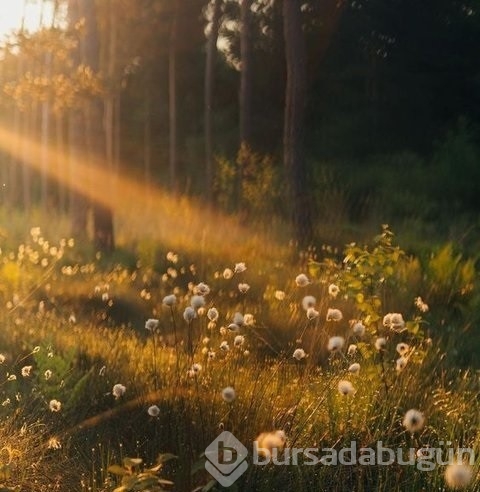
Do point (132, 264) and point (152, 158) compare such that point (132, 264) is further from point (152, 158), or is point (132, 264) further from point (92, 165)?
point (152, 158)

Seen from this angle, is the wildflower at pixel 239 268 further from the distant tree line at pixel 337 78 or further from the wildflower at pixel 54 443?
the distant tree line at pixel 337 78

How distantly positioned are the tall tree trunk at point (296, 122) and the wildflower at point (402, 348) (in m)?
7.80

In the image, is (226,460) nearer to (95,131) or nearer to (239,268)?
(239,268)

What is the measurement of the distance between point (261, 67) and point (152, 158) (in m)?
13.5

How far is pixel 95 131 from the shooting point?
49.2ft

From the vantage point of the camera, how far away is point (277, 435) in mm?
3576

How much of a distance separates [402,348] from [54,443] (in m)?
2.03

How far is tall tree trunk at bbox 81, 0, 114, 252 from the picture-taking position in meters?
14.6

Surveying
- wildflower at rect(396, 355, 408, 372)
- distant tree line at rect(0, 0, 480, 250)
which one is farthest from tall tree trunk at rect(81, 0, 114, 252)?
wildflower at rect(396, 355, 408, 372)

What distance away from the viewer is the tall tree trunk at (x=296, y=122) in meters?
12.8

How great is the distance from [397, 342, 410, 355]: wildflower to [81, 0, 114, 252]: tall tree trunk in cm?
1011

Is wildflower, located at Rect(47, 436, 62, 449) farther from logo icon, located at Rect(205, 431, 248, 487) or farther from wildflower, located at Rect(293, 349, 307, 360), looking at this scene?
wildflower, located at Rect(293, 349, 307, 360)

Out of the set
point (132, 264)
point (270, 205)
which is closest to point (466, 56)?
point (270, 205)

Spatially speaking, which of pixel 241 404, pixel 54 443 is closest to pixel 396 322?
pixel 241 404
